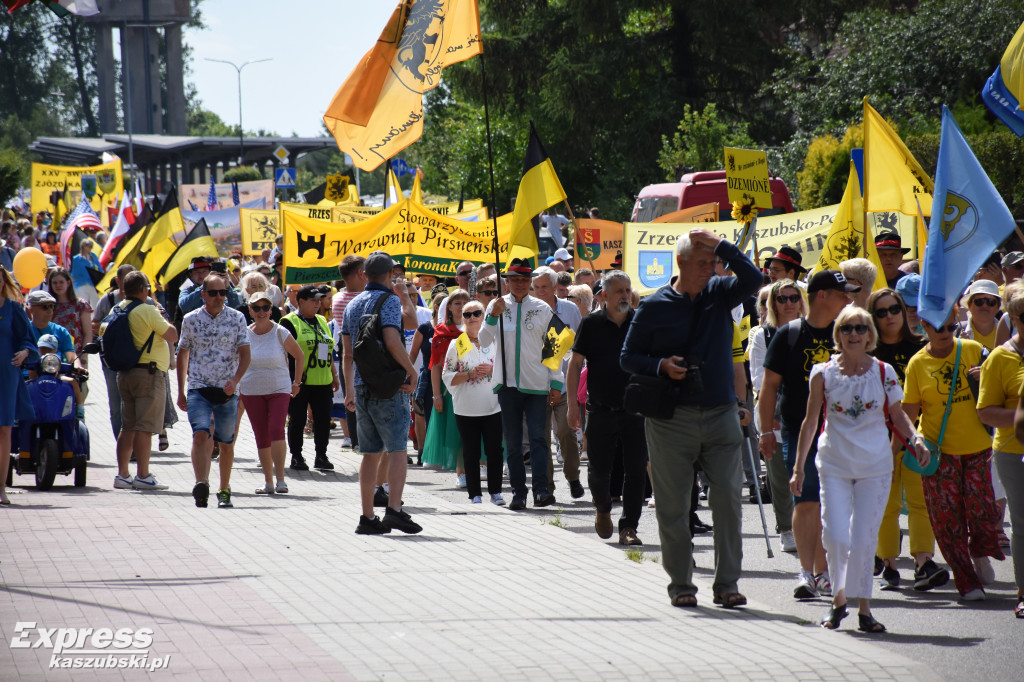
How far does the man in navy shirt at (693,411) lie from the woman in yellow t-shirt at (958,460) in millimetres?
1154

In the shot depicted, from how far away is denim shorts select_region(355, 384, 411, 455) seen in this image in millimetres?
8836

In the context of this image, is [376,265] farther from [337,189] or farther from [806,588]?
[337,189]

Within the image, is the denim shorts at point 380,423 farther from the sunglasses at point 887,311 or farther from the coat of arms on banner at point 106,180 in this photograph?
the coat of arms on banner at point 106,180

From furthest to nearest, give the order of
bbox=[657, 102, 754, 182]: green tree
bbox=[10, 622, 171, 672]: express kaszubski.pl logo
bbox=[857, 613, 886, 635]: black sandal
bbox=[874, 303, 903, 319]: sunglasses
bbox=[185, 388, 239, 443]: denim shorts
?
bbox=[657, 102, 754, 182]: green tree < bbox=[185, 388, 239, 443]: denim shorts < bbox=[874, 303, 903, 319]: sunglasses < bbox=[857, 613, 886, 635]: black sandal < bbox=[10, 622, 171, 672]: express kaszubski.pl logo

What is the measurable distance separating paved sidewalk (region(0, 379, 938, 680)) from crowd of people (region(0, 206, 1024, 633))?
47cm

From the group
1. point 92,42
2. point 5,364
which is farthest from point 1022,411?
point 92,42

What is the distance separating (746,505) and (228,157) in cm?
6806

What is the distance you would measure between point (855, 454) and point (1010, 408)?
878 mm

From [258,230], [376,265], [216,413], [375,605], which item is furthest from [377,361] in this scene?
[258,230]

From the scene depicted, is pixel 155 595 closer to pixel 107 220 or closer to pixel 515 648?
pixel 515 648

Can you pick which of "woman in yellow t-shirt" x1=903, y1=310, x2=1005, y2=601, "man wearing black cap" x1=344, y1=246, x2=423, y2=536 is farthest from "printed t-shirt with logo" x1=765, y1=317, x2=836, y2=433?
"man wearing black cap" x1=344, y1=246, x2=423, y2=536

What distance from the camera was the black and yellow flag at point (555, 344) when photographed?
1025cm

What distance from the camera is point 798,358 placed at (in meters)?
7.09

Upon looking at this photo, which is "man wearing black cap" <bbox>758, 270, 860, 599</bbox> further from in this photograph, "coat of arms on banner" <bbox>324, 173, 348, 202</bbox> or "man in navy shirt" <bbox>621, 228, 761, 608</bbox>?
"coat of arms on banner" <bbox>324, 173, 348, 202</bbox>
